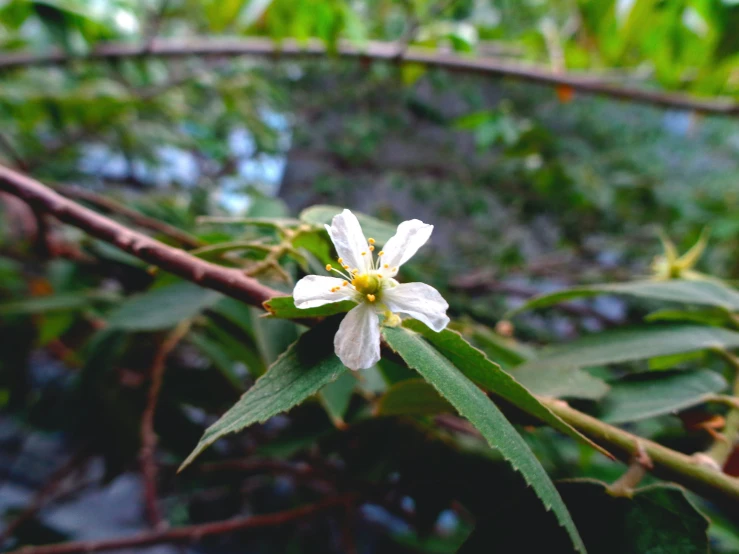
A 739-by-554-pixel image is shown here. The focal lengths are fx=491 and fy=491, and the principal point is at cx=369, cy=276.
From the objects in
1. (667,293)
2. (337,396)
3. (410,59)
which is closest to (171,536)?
(337,396)

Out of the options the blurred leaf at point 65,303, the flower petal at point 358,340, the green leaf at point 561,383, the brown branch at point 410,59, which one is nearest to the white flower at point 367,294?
the flower petal at point 358,340

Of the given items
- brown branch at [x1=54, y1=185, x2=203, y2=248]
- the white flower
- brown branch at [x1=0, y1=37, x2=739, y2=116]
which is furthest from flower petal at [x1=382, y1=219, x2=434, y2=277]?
brown branch at [x1=0, y1=37, x2=739, y2=116]

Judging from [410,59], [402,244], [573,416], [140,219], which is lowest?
[573,416]

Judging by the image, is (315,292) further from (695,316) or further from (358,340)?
(695,316)

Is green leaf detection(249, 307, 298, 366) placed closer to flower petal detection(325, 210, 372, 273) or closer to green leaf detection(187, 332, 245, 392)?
flower petal detection(325, 210, 372, 273)

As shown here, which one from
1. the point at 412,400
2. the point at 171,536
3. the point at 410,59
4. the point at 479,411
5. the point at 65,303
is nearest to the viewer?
the point at 479,411

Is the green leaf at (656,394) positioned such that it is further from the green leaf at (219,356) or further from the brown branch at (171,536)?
the green leaf at (219,356)

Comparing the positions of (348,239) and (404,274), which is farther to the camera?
(404,274)
